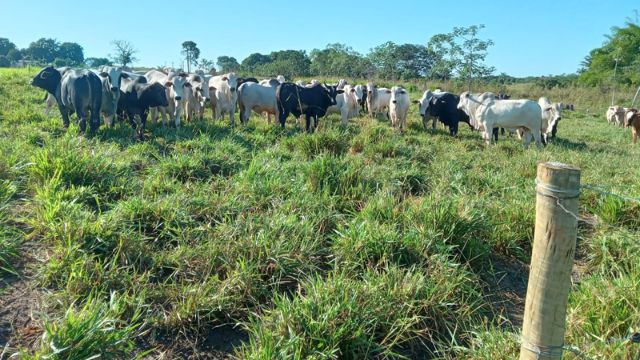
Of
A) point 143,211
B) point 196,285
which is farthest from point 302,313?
point 143,211

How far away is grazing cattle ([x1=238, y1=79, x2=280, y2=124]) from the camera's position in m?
11.1

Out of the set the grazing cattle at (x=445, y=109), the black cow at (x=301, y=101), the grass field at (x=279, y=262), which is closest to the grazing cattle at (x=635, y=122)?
the grazing cattle at (x=445, y=109)

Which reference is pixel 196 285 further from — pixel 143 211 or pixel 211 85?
pixel 211 85

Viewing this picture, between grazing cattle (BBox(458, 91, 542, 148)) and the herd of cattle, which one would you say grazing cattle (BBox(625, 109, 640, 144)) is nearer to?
the herd of cattle

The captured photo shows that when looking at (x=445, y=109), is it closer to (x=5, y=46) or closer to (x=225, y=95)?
(x=225, y=95)

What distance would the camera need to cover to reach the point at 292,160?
6.02m

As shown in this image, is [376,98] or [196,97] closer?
[196,97]

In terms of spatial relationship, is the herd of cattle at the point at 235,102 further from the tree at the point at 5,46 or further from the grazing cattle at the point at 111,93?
the tree at the point at 5,46

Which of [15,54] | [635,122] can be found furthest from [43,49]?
[635,122]

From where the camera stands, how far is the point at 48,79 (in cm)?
927

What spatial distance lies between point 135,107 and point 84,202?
16.9ft

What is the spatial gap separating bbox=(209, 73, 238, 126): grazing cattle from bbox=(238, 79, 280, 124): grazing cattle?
215mm

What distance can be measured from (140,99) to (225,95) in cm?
286

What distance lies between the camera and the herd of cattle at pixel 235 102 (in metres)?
8.32
